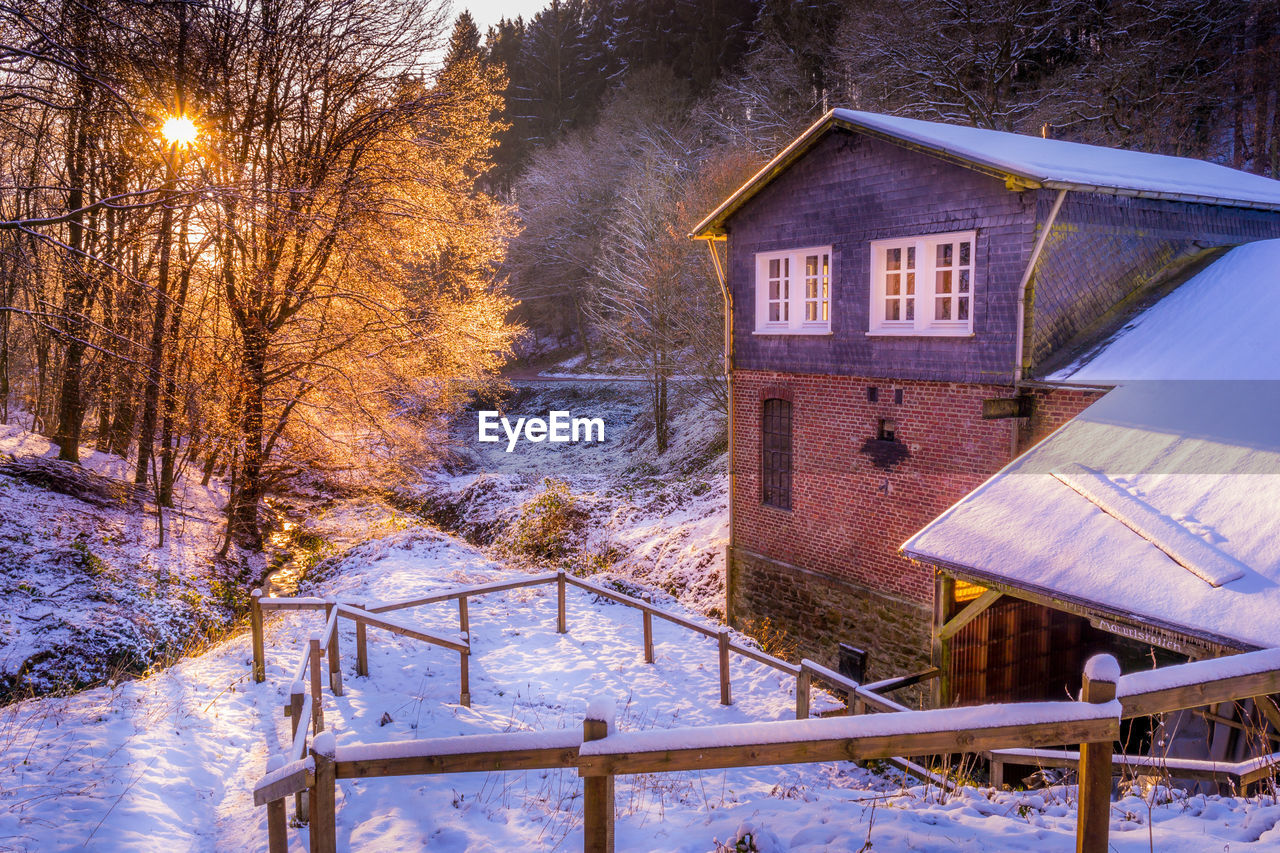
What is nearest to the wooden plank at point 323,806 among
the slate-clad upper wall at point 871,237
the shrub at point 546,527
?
the slate-clad upper wall at point 871,237

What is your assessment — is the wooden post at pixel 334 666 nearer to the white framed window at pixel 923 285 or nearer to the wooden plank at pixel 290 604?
the wooden plank at pixel 290 604

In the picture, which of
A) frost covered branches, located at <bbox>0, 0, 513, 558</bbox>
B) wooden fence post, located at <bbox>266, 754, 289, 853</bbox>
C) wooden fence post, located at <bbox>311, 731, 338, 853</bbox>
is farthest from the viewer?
frost covered branches, located at <bbox>0, 0, 513, 558</bbox>

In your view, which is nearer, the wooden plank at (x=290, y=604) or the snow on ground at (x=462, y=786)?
the snow on ground at (x=462, y=786)

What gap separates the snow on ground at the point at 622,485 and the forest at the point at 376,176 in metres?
2.29

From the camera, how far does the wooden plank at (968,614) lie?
8.67 metres

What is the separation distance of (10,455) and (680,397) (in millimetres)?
20627

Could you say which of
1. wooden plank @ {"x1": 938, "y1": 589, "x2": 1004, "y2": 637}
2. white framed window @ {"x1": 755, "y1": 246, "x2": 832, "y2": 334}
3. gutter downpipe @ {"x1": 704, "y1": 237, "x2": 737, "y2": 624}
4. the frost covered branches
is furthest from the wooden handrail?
gutter downpipe @ {"x1": 704, "y1": 237, "x2": 737, "y2": 624}

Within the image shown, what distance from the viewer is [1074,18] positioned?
26562 millimetres

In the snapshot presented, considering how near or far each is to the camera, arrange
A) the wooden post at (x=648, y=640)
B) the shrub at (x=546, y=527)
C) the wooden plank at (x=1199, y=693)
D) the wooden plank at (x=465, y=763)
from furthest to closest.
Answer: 1. the shrub at (x=546, y=527)
2. the wooden post at (x=648, y=640)
3. the wooden plank at (x=465, y=763)
4. the wooden plank at (x=1199, y=693)

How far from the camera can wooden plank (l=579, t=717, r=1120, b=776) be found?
3070mm

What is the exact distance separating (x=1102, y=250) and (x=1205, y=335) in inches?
77.0

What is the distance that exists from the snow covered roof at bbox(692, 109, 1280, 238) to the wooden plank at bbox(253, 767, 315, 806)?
9696mm

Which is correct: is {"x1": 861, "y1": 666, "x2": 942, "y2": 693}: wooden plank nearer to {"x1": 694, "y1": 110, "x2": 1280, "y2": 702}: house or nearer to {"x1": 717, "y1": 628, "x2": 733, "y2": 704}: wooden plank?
{"x1": 694, "y1": 110, "x2": 1280, "y2": 702}: house

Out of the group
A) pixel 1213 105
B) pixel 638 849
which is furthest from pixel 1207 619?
pixel 1213 105
